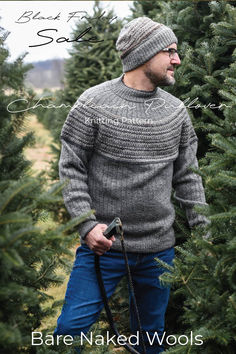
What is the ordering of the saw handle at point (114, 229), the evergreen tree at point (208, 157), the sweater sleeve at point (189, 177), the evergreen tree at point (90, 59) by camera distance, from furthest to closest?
the evergreen tree at point (90, 59)
the sweater sleeve at point (189, 177)
the saw handle at point (114, 229)
the evergreen tree at point (208, 157)

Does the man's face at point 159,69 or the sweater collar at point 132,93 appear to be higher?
the man's face at point 159,69

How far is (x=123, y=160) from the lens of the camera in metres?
2.55

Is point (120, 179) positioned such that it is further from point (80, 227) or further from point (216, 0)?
point (216, 0)

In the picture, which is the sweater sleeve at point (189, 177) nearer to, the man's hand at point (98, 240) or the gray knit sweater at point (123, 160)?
the gray knit sweater at point (123, 160)

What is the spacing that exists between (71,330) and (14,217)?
1155mm

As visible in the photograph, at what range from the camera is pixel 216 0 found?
3.37 meters

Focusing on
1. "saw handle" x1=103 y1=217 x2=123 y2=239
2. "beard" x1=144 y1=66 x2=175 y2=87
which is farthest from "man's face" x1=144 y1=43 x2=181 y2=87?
"saw handle" x1=103 y1=217 x2=123 y2=239

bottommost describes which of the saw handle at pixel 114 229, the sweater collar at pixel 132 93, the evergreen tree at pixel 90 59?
the evergreen tree at pixel 90 59

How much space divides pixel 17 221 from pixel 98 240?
0.96 meters

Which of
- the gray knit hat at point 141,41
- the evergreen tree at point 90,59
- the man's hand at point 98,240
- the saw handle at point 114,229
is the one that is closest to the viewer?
the saw handle at point 114,229

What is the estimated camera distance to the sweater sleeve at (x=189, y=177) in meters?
2.81

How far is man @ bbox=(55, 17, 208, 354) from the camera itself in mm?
2529

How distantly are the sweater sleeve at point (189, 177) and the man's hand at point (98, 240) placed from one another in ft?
2.10

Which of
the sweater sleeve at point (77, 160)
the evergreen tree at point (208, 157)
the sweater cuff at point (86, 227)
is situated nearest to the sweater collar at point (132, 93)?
the sweater sleeve at point (77, 160)
